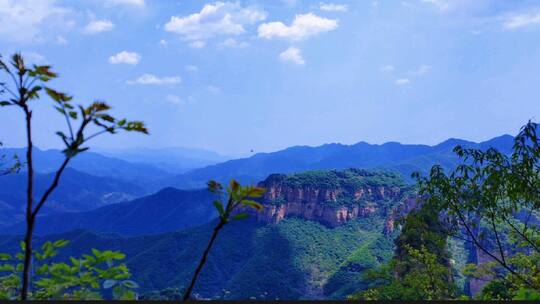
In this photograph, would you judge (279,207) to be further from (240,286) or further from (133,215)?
(133,215)

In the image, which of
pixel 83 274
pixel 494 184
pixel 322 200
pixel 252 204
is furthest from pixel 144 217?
pixel 252 204

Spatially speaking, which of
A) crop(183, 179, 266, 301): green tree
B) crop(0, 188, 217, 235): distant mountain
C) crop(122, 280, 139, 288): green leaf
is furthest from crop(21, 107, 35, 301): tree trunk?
crop(0, 188, 217, 235): distant mountain

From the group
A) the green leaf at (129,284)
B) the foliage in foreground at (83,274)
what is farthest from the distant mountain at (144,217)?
the green leaf at (129,284)

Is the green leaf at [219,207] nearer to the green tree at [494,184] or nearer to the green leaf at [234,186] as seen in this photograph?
the green leaf at [234,186]

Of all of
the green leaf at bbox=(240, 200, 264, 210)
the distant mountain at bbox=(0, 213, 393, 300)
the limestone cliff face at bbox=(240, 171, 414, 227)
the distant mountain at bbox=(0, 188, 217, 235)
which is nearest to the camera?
the green leaf at bbox=(240, 200, 264, 210)

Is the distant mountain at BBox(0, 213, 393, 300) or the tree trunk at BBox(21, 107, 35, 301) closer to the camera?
the tree trunk at BBox(21, 107, 35, 301)

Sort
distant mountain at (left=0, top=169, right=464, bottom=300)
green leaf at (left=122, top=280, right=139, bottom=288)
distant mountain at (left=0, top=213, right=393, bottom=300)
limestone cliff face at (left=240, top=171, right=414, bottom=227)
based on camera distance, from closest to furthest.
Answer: green leaf at (left=122, top=280, right=139, bottom=288)
distant mountain at (left=0, top=213, right=393, bottom=300)
distant mountain at (left=0, top=169, right=464, bottom=300)
limestone cliff face at (left=240, top=171, right=414, bottom=227)

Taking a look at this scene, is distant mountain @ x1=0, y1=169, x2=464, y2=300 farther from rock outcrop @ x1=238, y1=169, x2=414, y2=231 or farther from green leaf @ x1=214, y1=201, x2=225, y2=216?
green leaf @ x1=214, y1=201, x2=225, y2=216
